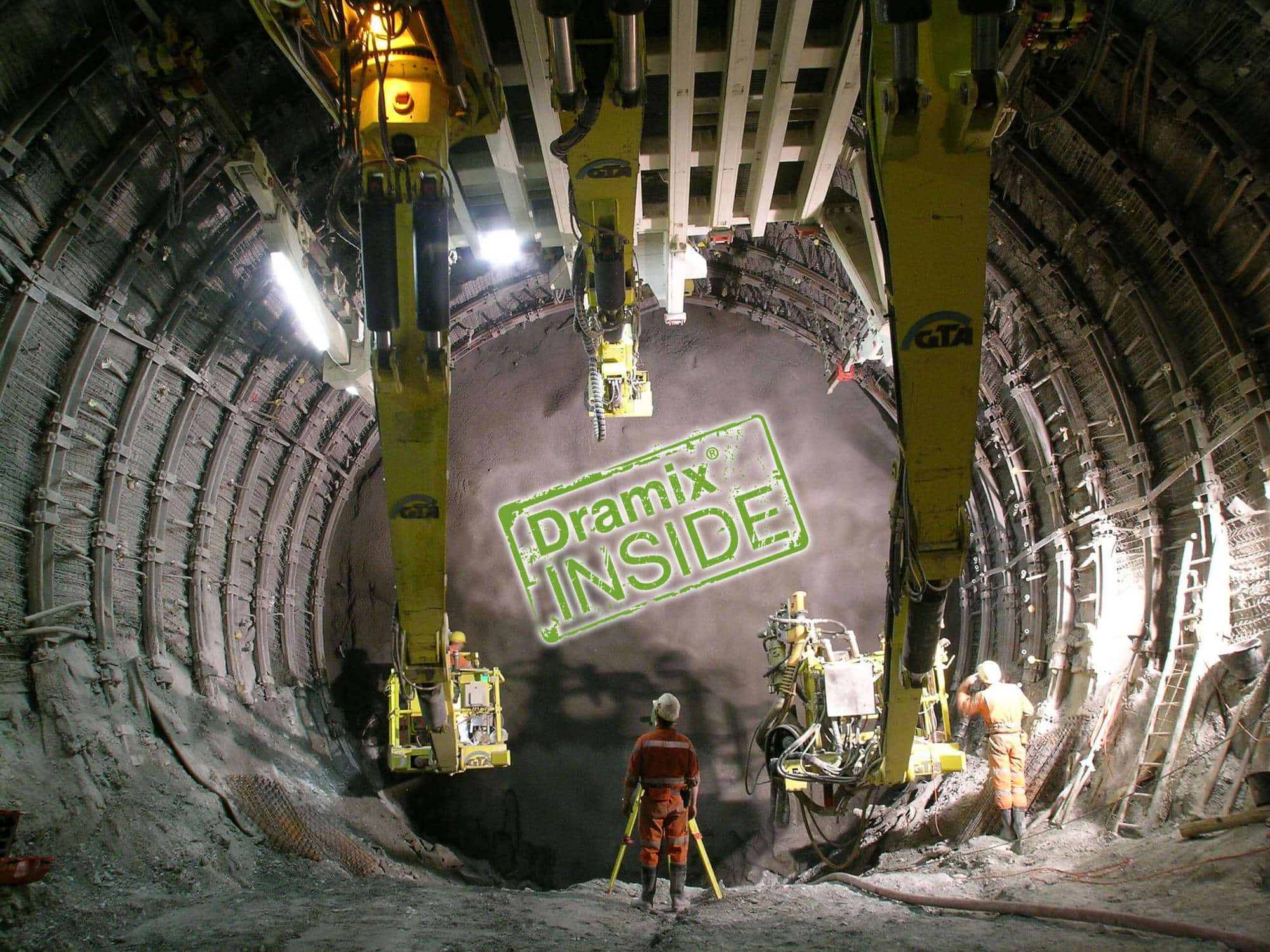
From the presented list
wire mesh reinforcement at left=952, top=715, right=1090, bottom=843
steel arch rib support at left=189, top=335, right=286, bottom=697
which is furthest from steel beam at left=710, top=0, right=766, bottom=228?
wire mesh reinforcement at left=952, top=715, right=1090, bottom=843

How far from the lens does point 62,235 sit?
5984mm

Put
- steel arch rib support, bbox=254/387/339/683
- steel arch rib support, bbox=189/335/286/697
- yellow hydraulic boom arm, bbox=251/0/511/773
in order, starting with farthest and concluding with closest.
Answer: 1. steel arch rib support, bbox=254/387/339/683
2. steel arch rib support, bbox=189/335/286/697
3. yellow hydraulic boom arm, bbox=251/0/511/773

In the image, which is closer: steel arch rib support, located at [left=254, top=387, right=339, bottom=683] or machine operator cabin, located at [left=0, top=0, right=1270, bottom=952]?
machine operator cabin, located at [left=0, top=0, right=1270, bottom=952]

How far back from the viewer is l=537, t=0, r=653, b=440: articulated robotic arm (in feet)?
14.3

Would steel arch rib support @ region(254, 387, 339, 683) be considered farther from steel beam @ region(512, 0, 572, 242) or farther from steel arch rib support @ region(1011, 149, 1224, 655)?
steel arch rib support @ region(1011, 149, 1224, 655)

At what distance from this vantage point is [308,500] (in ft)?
33.5

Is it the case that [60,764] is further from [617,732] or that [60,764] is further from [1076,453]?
[1076,453]

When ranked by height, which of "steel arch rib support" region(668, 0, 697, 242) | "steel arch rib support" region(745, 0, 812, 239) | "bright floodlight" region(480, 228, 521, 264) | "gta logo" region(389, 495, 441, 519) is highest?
"bright floodlight" region(480, 228, 521, 264)

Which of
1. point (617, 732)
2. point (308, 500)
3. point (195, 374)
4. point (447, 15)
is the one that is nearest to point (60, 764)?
point (195, 374)

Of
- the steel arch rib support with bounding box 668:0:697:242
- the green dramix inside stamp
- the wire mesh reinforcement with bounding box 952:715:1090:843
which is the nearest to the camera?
the steel arch rib support with bounding box 668:0:697:242

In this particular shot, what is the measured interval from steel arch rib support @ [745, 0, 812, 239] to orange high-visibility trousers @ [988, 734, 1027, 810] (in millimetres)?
5356

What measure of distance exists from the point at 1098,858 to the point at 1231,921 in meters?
2.09

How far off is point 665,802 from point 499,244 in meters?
5.94

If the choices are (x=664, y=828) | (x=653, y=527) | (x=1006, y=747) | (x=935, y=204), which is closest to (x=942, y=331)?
(x=935, y=204)
